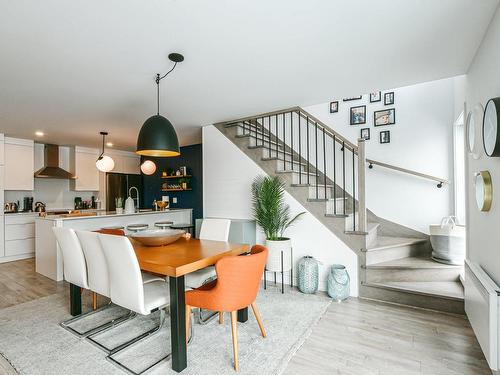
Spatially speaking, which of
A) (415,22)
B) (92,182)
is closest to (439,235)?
(415,22)

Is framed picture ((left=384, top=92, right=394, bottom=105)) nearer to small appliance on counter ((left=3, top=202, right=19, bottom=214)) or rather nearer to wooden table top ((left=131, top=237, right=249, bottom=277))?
wooden table top ((left=131, top=237, right=249, bottom=277))

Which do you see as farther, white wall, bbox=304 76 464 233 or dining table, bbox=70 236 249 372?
white wall, bbox=304 76 464 233

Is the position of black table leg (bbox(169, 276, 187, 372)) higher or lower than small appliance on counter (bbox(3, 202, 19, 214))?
lower

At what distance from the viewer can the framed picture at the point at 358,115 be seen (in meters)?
4.21

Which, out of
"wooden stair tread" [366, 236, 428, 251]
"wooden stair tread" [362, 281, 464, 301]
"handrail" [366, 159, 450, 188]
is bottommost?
"wooden stair tread" [362, 281, 464, 301]

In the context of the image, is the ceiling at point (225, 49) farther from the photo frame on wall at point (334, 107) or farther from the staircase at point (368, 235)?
the photo frame on wall at point (334, 107)

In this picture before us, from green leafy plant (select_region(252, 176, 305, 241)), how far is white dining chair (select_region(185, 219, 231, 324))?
0.61 m

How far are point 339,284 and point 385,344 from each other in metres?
0.92

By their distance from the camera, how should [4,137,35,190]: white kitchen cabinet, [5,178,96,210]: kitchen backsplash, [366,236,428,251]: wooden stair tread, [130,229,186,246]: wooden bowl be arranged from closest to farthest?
[130,229,186,246]: wooden bowl
[366,236,428,251]: wooden stair tread
[4,137,35,190]: white kitchen cabinet
[5,178,96,210]: kitchen backsplash

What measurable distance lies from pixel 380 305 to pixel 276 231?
1.44 meters

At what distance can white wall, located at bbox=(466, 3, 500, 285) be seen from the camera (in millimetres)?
1783

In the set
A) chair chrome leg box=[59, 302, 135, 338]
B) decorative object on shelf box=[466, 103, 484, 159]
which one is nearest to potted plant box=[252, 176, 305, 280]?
chair chrome leg box=[59, 302, 135, 338]

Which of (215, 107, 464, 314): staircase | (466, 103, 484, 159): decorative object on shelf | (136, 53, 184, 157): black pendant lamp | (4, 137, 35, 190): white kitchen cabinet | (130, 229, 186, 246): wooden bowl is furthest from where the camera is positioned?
(4, 137, 35, 190): white kitchen cabinet

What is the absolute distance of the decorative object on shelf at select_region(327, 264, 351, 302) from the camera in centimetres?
312
